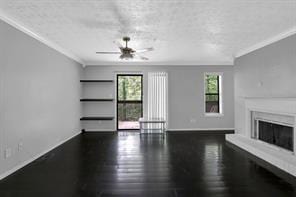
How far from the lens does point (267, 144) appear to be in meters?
4.37

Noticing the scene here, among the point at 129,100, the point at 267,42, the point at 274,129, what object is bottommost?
the point at 274,129

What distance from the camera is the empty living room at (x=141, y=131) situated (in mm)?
2697

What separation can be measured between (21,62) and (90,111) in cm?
382

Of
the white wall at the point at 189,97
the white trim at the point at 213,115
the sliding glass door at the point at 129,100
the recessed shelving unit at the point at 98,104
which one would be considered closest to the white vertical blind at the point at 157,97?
the white wall at the point at 189,97

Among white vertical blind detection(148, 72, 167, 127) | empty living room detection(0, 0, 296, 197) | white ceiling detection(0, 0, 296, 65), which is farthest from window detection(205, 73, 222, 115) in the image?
white ceiling detection(0, 0, 296, 65)

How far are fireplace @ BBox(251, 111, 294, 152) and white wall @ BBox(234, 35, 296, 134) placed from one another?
427mm

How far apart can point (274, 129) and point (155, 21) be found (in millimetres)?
3467

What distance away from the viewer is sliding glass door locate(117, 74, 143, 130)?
723 cm

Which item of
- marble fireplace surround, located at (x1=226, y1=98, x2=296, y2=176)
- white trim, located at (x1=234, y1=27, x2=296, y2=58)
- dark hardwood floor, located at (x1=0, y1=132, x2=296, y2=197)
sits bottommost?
dark hardwood floor, located at (x1=0, y1=132, x2=296, y2=197)

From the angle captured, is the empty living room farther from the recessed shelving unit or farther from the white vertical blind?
the white vertical blind

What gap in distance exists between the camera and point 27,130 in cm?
357

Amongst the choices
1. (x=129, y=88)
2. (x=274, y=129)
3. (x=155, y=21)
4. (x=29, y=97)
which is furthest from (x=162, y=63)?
(x=29, y=97)

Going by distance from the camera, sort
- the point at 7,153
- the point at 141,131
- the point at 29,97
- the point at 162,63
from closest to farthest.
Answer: the point at 7,153 < the point at 29,97 < the point at 141,131 < the point at 162,63

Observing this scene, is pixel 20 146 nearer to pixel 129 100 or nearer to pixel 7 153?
pixel 7 153
